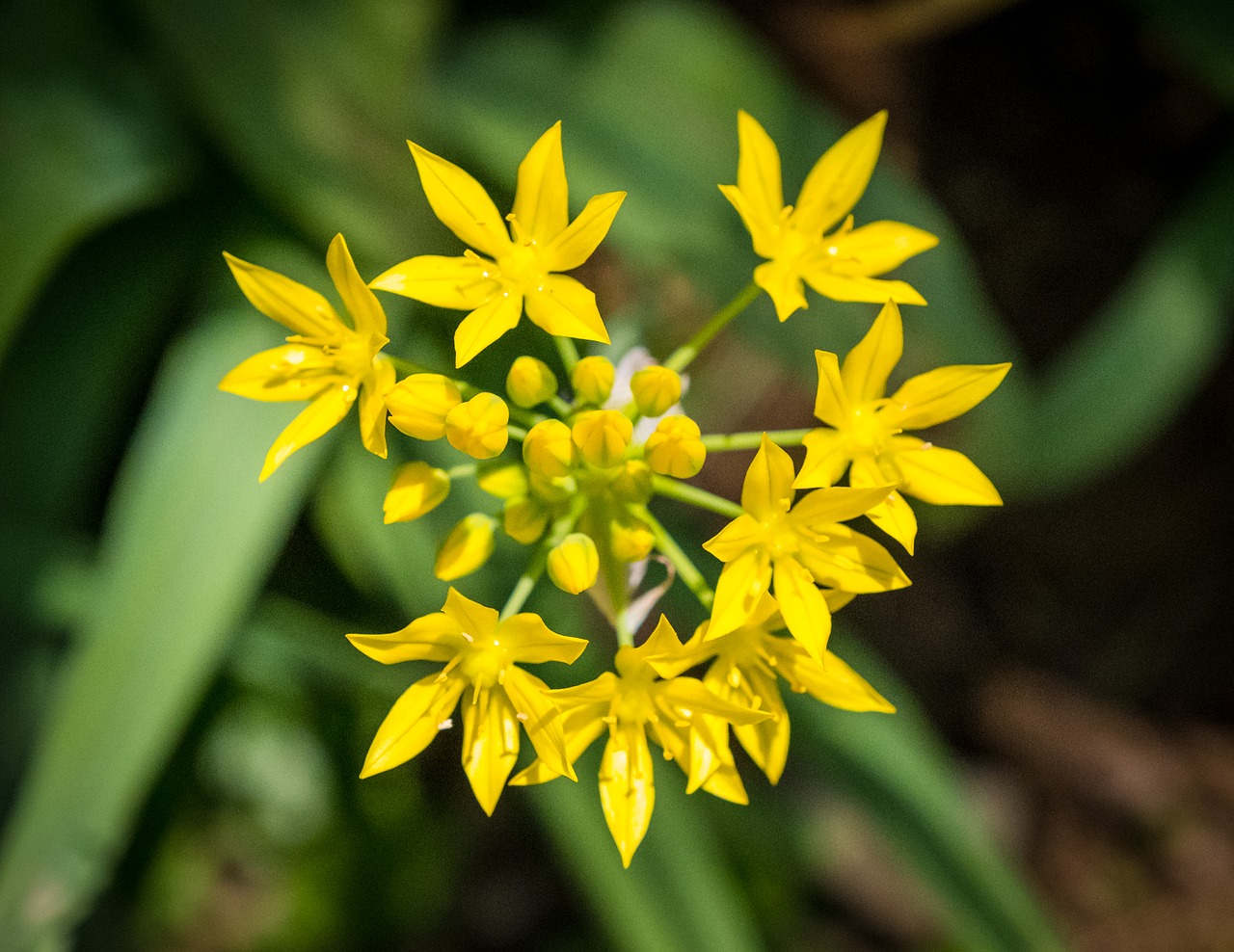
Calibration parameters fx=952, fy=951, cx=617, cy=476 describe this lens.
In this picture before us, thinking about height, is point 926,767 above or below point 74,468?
above

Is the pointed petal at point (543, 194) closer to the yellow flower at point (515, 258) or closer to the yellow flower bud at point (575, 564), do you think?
the yellow flower at point (515, 258)

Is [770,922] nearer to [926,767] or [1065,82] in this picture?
[926,767]

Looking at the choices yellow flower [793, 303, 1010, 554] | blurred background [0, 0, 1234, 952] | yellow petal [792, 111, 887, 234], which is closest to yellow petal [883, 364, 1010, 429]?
yellow flower [793, 303, 1010, 554]

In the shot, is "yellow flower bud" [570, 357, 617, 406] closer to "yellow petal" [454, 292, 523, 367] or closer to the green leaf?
"yellow petal" [454, 292, 523, 367]

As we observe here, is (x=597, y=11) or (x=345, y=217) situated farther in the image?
(x=597, y=11)

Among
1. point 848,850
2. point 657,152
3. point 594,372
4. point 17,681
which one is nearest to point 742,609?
point 594,372
